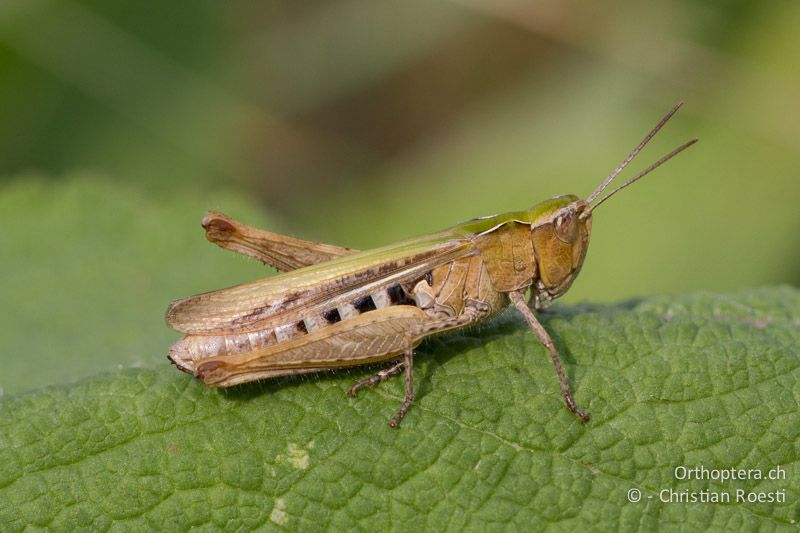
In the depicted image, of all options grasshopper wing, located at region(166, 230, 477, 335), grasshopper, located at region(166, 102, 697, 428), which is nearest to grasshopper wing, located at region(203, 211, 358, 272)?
grasshopper, located at region(166, 102, 697, 428)

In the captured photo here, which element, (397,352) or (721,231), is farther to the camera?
(721,231)

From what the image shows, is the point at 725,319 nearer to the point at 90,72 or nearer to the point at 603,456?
the point at 603,456

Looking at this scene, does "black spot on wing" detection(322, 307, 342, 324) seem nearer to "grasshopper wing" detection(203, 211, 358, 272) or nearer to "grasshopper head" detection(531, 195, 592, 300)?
"grasshopper wing" detection(203, 211, 358, 272)

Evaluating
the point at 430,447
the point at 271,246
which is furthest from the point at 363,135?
the point at 430,447

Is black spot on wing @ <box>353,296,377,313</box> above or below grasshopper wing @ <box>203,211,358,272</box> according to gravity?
below

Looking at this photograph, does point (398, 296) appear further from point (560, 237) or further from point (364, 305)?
point (560, 237)

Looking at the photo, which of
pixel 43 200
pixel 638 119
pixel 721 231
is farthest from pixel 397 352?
pixel 638 119

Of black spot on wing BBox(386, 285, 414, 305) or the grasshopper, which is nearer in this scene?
the grasshopper
